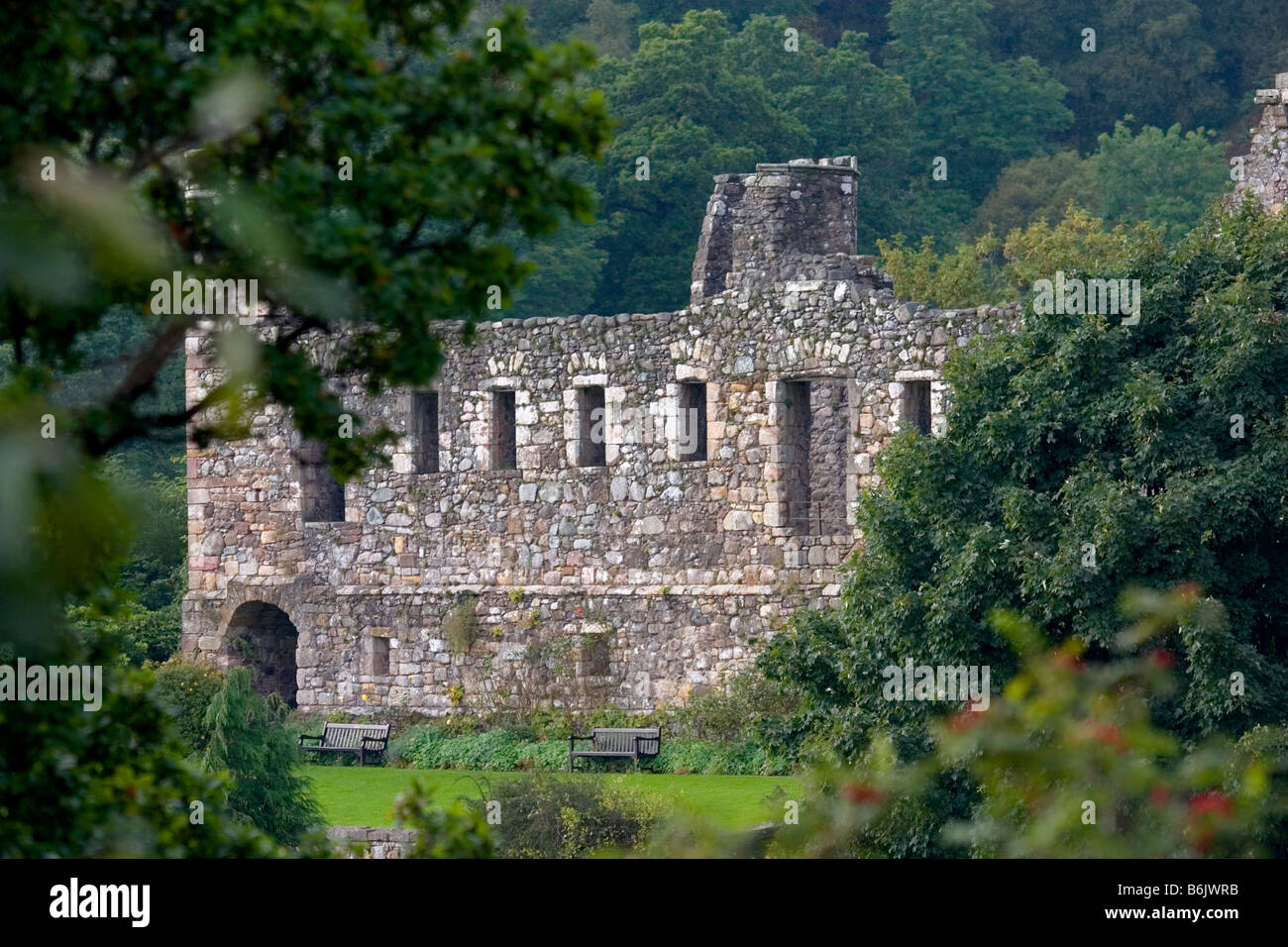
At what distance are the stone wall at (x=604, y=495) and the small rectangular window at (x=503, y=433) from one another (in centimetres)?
2

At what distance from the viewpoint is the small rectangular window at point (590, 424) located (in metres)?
24.9

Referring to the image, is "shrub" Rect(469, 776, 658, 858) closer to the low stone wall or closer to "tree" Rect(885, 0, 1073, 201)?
the low stone wall

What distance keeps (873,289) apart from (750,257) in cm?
189

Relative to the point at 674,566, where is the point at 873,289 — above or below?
above

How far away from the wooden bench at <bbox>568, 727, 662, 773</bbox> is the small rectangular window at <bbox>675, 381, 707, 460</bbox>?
10.1 ft

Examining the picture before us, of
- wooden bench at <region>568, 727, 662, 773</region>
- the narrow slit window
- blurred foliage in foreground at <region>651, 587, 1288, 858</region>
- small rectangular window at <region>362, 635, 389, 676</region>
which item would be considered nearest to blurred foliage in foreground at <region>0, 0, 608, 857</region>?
blurred foliage in foreground at <region>651, 587, 1288, 858</region>

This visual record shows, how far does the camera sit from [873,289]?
23.5m

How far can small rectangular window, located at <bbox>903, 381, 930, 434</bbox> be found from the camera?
74.4ft

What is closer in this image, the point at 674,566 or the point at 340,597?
the point at 674,566

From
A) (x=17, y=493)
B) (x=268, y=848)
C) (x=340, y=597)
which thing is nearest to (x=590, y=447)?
(x=340, y=597)

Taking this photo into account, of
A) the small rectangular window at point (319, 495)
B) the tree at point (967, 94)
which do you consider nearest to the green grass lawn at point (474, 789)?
the small rectangular window at point (319, 495)

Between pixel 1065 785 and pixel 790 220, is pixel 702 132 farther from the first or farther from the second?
pixel 1065 785

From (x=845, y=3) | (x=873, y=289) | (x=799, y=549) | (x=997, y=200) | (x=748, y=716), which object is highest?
(x=845, y=3)
